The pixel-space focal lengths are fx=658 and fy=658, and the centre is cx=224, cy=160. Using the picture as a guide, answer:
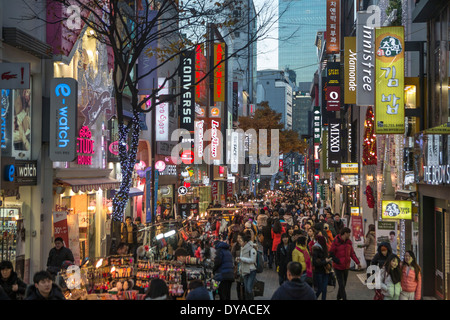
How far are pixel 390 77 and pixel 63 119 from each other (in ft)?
29.2

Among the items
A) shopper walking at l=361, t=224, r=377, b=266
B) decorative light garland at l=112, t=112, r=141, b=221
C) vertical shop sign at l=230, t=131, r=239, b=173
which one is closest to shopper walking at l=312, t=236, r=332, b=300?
shopper walking at l=361, t=224, r=377, b=266

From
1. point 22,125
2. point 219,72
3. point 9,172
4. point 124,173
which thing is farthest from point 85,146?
point 219,72

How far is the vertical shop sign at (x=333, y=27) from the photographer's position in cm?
4712

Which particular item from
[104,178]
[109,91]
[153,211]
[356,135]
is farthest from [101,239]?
[356,135]

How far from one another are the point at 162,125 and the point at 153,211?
18.3ft

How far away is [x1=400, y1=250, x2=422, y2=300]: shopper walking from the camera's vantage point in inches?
470

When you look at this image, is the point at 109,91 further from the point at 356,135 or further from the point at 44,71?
the point at 356,135

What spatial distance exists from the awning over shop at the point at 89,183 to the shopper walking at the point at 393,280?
11.2 m

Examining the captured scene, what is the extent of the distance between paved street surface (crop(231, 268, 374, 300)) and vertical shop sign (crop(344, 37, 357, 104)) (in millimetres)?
9842

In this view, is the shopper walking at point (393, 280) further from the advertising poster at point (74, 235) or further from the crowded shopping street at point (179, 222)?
the advertising poster at point (74, 235)

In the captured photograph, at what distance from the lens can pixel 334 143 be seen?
41.2m

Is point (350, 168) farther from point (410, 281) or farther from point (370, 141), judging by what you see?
point (410, 281)

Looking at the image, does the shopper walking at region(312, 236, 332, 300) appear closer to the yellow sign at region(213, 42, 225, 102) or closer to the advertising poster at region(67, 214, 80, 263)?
the advertising poster at region(67, 214, 80, 263)

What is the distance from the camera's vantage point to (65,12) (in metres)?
19.8
